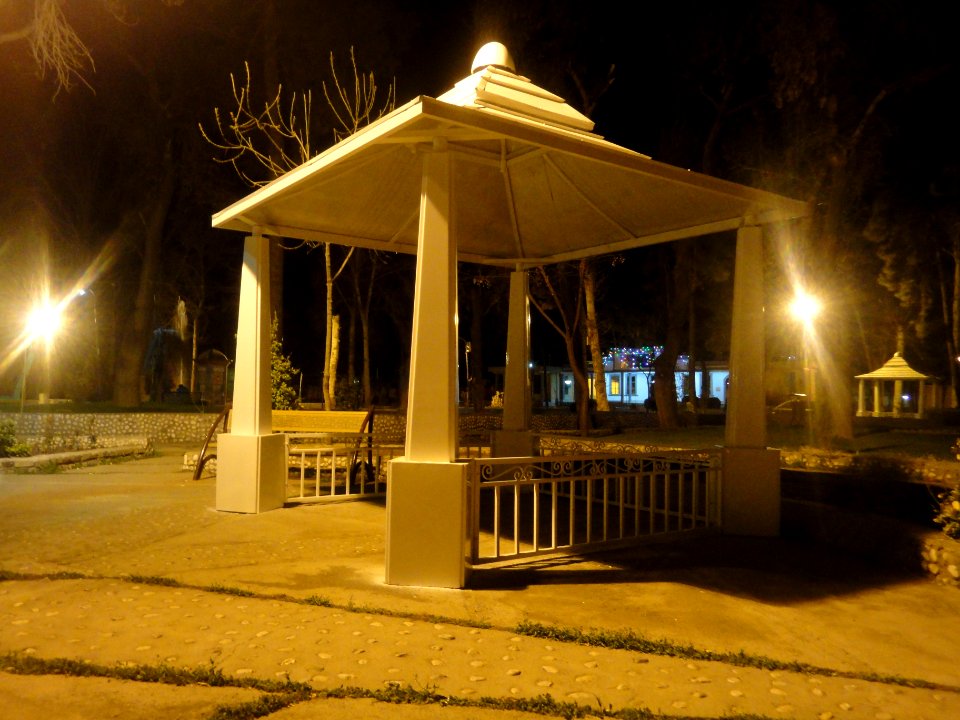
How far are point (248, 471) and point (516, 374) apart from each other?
3976mm

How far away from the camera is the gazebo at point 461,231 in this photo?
5719mm

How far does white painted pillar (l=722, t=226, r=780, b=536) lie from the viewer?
25.9 feet

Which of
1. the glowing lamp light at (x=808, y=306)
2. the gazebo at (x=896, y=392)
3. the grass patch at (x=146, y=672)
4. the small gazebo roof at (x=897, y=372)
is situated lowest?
the grass patch at (x=146, y=672)

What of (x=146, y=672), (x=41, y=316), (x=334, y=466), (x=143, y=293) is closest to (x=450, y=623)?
(x=146, y=672)

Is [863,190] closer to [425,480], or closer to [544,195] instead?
[544,195]

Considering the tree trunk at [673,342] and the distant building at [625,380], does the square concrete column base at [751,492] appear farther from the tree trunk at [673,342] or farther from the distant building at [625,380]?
the distant building at [625,380]

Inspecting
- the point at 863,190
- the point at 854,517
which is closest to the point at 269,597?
the point at 854,517

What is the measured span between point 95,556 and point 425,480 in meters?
3.07

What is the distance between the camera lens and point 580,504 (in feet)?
32.7

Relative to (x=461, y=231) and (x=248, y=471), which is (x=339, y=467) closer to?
(x=248, y=471)

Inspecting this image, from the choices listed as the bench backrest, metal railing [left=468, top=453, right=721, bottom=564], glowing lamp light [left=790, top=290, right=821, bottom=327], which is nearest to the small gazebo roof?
glowing lamp light [left=790, top=290, right=821, bottom=327]

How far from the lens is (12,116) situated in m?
22.9

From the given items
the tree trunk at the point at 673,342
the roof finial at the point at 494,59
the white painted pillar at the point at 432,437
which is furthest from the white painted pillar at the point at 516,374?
the tree trunk at the point at 673,342

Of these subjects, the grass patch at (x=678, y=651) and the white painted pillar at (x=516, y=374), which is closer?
the grass patch at (x=678, y=651)
